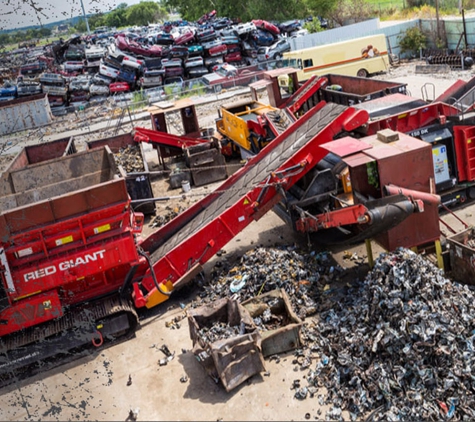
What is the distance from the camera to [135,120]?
84.7 feet

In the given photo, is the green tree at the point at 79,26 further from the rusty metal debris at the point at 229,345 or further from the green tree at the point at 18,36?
the rusty metal debris at the point at 229,345

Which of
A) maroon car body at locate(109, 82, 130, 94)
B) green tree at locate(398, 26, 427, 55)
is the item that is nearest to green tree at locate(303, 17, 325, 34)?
green tree at locate(398, 26, 427, 55)

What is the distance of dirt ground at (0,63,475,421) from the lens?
7293 millimetres

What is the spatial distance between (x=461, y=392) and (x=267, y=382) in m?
2.49

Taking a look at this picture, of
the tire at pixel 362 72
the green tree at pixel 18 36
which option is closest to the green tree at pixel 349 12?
the tire at pixel 362 72

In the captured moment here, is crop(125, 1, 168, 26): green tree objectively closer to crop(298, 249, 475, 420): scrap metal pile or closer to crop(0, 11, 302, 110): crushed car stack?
crop(0, 11, 302, 110): crushed car stack

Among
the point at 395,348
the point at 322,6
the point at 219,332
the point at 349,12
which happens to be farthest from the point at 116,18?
the point at 395,348

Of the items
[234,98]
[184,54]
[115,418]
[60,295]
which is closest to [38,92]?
[184,54]

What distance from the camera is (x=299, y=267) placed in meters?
9.76

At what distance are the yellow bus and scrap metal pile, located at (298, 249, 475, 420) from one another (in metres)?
20.1

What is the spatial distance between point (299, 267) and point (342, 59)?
64.4ft

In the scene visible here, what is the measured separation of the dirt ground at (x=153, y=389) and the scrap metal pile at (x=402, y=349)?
40 cm

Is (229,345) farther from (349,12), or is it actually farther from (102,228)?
(349,12)

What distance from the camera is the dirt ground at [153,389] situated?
7293 millimetres
